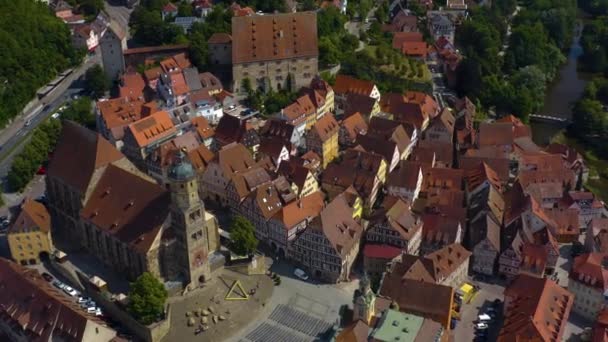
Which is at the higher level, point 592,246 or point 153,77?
point 153,77

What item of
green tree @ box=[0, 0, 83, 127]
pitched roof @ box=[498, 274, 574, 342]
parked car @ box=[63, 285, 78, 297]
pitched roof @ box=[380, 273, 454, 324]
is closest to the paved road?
green tree @ box=[0, 0, 83, 127]

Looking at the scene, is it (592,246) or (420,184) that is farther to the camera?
(420,184)

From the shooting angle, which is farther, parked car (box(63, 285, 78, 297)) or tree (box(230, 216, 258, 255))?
tree (box(230, 216, 258, 255))

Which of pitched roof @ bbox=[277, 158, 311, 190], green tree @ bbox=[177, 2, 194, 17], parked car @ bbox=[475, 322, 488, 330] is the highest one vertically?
green tree @ bbox=[177, 2, 194, 17]

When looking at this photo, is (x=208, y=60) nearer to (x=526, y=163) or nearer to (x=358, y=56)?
(x=358, y=56)

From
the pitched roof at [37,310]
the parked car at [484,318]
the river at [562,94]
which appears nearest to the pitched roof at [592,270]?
the parked car at [484,318]

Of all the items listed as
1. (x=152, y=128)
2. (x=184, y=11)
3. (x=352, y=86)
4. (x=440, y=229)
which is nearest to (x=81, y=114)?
(x=152, y=128)

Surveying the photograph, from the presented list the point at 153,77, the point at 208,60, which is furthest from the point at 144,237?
the point at 208,60

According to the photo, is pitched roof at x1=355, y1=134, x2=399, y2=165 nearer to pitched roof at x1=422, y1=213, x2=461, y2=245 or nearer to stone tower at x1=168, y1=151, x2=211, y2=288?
pitched roof at x1=422, y1=213, x2=461, y2=245
